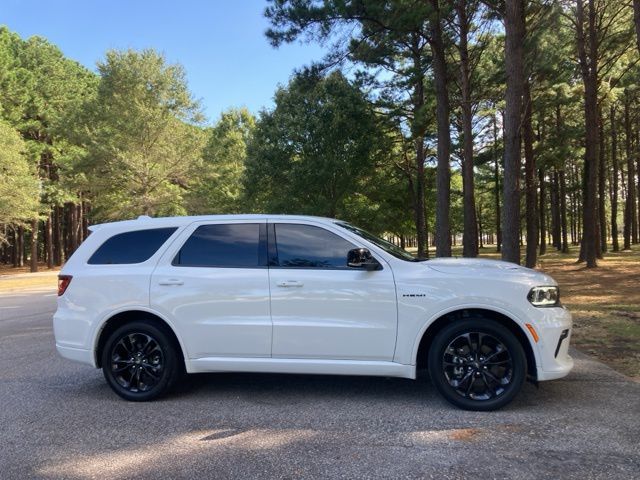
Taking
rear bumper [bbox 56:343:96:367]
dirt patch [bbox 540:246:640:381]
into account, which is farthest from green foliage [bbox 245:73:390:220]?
rear bumper [bbox 56:343:96:367]

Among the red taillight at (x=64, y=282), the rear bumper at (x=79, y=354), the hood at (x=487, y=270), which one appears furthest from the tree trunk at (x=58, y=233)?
the hood at (x=487, y=270)

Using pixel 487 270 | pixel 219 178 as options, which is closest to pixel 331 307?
pixel 487 270

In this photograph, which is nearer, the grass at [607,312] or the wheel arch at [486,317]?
the wheel arch at [486,317]

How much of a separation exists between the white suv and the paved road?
0.34 meters

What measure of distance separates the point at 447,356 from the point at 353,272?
1.13m

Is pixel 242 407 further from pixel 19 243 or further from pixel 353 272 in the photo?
pixel 19 243

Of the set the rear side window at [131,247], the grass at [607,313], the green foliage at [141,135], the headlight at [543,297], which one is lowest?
the grass at [607,313]

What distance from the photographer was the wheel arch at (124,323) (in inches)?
204

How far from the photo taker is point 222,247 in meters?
5.26

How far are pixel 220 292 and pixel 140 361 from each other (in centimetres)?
113

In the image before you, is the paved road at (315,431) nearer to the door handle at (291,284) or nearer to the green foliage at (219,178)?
the door handle at (291,284)

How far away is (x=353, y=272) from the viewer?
483 cm

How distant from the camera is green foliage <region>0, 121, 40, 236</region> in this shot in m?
28.7

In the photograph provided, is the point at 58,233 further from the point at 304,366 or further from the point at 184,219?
the point at 304,366
